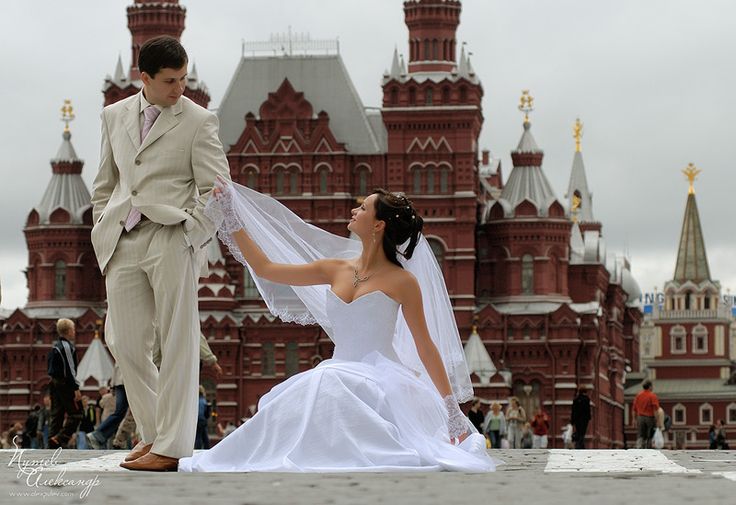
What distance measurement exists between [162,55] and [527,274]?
63.8m

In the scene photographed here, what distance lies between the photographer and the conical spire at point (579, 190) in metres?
104

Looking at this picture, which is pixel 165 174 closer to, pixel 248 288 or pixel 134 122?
pixel 134 122

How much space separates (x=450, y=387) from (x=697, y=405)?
114m

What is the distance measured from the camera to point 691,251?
137 metres

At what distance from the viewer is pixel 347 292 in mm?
11672

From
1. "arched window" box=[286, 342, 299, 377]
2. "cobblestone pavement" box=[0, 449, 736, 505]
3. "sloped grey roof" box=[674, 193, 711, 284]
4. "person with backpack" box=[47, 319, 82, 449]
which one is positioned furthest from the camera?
"sloped grey roof" box=[674, 193, 711, 284]

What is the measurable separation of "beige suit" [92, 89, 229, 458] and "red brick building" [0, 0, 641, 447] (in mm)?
58446

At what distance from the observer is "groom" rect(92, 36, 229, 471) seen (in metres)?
10.7

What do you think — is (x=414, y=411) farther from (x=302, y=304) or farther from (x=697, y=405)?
(x=697, y=405)

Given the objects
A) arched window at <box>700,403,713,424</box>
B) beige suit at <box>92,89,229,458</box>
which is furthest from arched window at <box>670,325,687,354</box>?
beige suit at <box>92,89,229,458</box>

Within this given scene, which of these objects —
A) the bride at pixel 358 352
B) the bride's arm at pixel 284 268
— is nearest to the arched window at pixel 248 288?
the bride at pixel 358 352

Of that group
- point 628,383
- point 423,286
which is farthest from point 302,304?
point 628,383

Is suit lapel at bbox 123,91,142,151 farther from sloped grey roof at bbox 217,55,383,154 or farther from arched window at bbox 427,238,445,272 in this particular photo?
sloped grey roof at bbox 217,55,383,154

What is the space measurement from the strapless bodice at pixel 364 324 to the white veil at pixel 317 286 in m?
0.48
